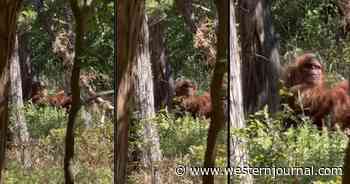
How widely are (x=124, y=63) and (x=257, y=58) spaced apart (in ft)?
6.88

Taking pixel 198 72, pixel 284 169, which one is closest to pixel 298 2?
pixel 198 72

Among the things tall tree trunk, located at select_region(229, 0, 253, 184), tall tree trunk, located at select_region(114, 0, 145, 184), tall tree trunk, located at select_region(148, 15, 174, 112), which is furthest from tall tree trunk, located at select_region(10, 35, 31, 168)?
tall tree trunk, located at select_region(114, 0, 145, 184)

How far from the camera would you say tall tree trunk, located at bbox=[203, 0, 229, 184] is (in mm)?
1744

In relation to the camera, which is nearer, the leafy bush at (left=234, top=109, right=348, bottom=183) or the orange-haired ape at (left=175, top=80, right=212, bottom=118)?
the leafy bush at (left=234, top=109, right=348, bottom=183)

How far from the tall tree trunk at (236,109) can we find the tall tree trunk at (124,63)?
4.77ft

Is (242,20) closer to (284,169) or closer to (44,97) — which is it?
(284,169)

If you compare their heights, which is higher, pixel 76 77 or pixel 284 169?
pixel 76 77

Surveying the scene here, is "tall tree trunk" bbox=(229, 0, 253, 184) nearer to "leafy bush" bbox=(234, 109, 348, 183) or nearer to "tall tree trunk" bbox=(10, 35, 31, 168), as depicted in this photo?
"leafy bush" bbox=(234, 109, 348, 183)

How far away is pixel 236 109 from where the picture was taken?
3482 mm

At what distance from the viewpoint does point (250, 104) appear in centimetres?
401

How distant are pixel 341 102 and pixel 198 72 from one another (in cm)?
284

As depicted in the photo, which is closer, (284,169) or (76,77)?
(76,77)

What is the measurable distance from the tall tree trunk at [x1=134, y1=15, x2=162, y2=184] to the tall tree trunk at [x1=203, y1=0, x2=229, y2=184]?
8.45ft

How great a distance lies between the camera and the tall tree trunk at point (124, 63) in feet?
6.21
